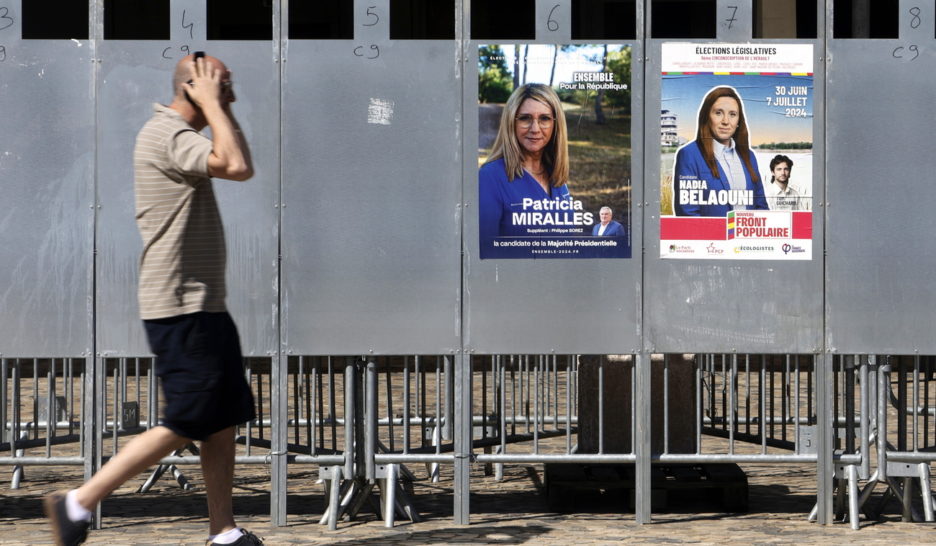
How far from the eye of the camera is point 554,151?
746 cm

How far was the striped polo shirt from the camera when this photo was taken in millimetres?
5742

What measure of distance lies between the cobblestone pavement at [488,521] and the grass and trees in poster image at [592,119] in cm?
159

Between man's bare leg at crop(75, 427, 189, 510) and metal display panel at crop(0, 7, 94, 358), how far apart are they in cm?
191

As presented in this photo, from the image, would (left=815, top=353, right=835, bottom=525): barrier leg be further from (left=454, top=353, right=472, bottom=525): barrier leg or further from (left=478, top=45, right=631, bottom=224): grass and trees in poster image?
(left=454, top=353, right=472, bottom=525): barrier leg

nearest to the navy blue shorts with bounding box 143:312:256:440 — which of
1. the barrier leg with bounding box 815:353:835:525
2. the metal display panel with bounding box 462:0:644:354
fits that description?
the metal display panel with bounding box 462:0:644:354

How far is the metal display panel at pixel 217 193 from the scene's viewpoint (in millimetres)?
7418

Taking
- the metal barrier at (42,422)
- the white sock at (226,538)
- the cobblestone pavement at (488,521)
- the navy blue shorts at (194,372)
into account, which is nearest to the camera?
the navy blue shorts at (194,372)

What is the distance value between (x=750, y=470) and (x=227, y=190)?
4.16 m

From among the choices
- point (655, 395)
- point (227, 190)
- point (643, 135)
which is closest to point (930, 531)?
point (655, 395)

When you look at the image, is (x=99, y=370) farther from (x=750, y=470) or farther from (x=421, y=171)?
(x=750, y=470)

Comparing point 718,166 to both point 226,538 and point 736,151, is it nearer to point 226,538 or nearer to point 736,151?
point 736,151

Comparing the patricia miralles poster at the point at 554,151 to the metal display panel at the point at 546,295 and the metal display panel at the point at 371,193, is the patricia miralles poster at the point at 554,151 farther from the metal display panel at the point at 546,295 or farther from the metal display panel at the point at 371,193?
the metal display panel at the point at 371,193

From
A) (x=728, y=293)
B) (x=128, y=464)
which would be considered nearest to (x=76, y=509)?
(x=128, y=464)

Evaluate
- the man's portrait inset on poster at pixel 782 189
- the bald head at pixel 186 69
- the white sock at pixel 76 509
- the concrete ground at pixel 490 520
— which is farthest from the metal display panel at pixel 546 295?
the white sock at pixel 76 509
